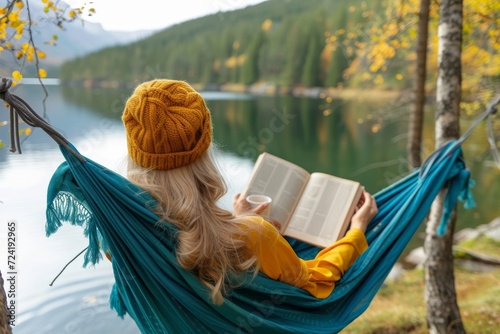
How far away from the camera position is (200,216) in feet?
3.11

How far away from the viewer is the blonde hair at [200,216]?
94cm

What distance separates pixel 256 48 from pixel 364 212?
17200mm

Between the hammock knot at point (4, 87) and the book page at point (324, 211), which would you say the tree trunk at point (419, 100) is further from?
the hammock knot at point (4, 87)

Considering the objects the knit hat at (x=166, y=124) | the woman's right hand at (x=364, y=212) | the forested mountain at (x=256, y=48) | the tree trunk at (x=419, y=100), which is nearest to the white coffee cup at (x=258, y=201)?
the woman's right hand at (x=364, y=212)

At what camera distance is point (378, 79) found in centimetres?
298

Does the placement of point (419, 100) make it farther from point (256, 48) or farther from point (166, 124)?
point (256, 48)

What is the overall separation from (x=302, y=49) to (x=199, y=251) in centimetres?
1746

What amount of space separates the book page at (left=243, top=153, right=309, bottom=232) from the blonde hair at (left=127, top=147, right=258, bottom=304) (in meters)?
0.47

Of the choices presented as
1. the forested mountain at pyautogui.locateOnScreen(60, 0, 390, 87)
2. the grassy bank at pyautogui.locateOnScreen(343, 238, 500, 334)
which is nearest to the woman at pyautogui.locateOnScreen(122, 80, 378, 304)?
the grassy bank at pyautogui.locateOnScreen(343, 238, 500, 334)

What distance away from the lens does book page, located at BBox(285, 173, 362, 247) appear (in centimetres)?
142

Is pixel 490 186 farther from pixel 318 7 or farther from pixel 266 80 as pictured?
pixel 318 7

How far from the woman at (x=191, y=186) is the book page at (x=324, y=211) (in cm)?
38

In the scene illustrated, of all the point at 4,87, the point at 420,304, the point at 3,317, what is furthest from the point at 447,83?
the point at 420,304

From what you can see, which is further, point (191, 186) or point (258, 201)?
point (258, 201)
